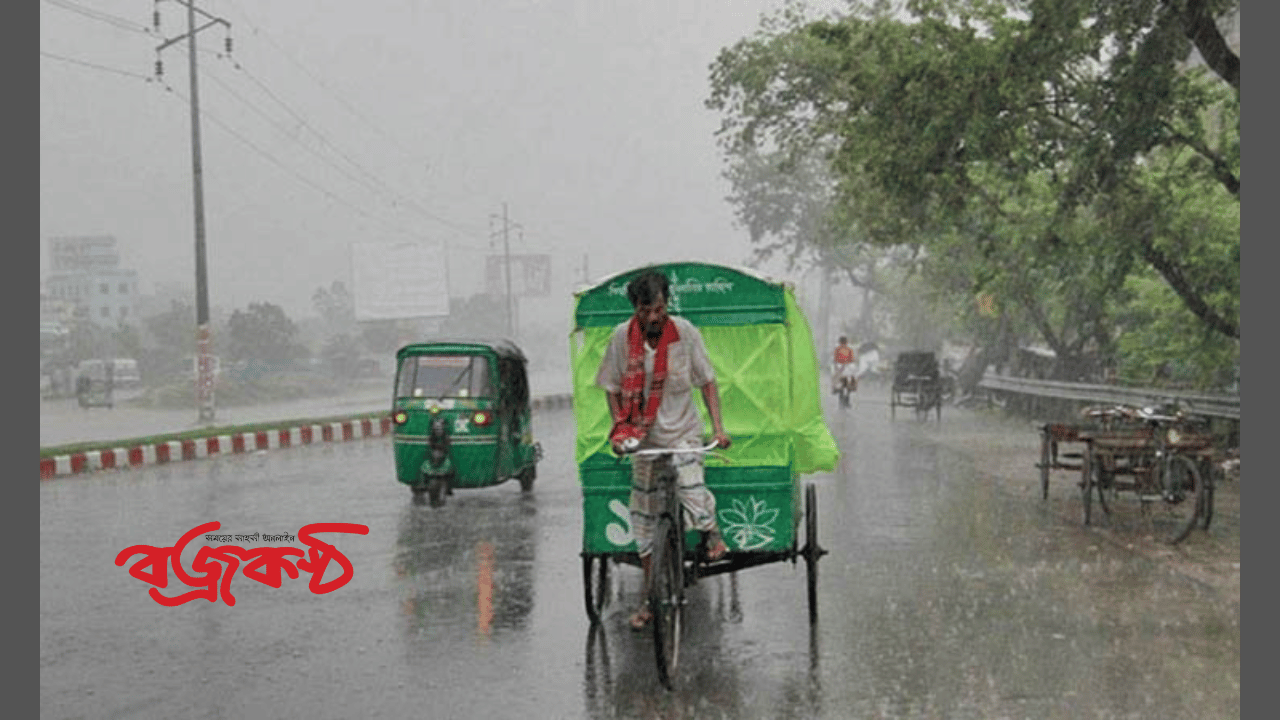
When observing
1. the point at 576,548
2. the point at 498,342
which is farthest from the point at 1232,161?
the point at 576,548

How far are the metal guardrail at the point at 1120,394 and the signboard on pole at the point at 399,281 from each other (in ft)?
90.6

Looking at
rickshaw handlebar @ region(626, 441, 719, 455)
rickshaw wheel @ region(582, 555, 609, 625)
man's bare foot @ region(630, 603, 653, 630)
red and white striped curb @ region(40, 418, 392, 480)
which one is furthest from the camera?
red and white striped curb @ region(40, 418, 392, 480)

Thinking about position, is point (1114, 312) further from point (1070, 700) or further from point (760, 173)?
point (760, 173)

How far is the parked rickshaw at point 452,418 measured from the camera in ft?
48.5

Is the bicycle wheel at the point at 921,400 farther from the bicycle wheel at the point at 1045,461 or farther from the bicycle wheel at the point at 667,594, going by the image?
the bicycle wheel at the point at 667,594

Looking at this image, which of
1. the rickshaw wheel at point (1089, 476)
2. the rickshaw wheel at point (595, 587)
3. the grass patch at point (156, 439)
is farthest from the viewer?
the grass patch at point (156, 439)

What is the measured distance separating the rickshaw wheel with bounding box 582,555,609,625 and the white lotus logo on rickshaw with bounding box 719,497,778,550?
2.58ft

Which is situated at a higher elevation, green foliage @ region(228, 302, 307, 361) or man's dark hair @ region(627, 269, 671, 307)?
green foliage @ region(228, 302, 307, 361)

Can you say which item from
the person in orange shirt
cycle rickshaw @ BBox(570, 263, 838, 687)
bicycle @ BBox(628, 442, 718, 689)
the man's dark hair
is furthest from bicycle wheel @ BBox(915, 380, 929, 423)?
the man's dark hair

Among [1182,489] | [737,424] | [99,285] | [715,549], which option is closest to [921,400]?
[1182,489]

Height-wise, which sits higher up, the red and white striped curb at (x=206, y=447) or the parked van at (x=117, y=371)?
the parked van at (x=117, y=371)

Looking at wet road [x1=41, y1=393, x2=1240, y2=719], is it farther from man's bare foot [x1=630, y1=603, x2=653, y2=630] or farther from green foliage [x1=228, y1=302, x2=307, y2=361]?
green foliage [x1=228, y1=302, x2=307, y2=361]

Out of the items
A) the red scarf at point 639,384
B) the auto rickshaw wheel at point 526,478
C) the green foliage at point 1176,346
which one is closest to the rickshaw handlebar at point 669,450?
the red scarf at point 639,384

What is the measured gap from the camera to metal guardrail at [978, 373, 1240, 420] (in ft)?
59.9
